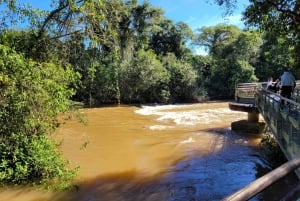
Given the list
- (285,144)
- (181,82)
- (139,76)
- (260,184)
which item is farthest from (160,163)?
(181,82)

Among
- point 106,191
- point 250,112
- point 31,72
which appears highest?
point 31,72

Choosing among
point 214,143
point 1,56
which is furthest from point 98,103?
point 1,56

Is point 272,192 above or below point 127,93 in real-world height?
below

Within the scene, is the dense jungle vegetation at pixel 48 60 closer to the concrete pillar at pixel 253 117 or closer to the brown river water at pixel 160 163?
the brown river water at pixel 160 163

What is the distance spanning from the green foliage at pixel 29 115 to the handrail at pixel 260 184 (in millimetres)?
6610

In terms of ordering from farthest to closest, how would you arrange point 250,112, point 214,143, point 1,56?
point 250,112, point 214,143, point 1,56

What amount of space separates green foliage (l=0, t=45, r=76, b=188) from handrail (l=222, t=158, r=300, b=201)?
6.61 metres

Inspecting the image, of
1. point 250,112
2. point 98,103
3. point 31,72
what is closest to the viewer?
point 31,72

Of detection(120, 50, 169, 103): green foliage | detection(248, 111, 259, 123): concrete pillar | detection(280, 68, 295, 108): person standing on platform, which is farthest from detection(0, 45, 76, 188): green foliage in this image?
detection(120, 50, 169, 103): green foliage

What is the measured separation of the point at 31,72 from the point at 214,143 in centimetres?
927

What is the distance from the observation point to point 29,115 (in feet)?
28.1

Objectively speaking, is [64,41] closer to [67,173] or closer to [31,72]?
[31,72]

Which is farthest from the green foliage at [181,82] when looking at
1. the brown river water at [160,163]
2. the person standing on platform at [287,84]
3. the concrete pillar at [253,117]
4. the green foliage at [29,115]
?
the green foliage at [29,115]

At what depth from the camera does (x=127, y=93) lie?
35031mm
